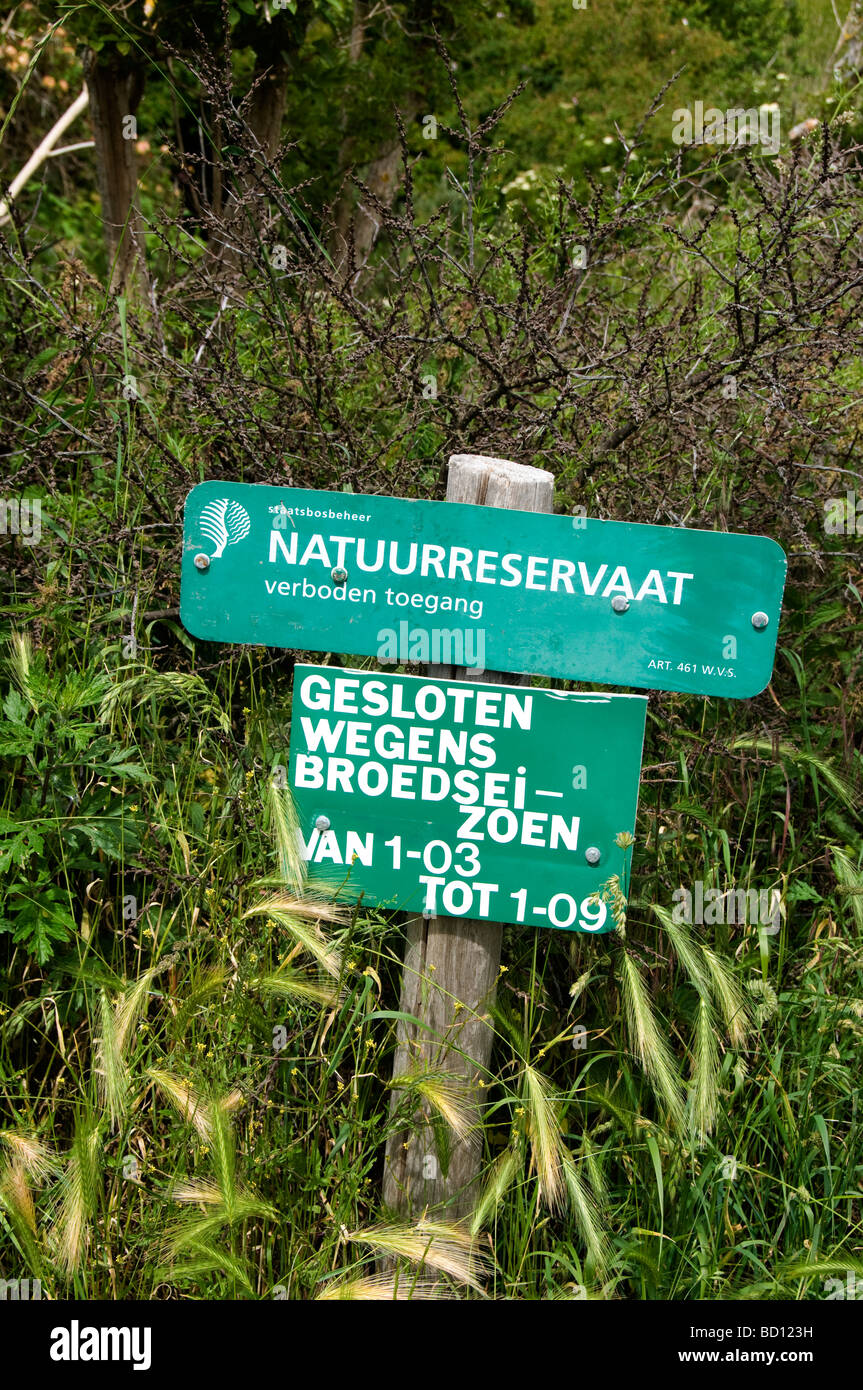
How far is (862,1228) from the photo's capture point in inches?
88.8

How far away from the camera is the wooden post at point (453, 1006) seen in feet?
6.97

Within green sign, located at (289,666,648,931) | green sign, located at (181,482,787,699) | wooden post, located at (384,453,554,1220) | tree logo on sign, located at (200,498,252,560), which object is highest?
tree logo on sign, located at (200,498,252,560)

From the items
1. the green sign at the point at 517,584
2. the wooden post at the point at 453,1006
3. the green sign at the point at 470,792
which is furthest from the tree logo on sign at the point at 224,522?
the wooden post at the point at 453,1006

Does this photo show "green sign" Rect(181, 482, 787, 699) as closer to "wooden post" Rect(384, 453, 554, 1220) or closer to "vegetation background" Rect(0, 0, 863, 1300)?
"wooden post" Rect(384, 453, 554, 1220)

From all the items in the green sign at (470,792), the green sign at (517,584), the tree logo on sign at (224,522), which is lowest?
the green sign at (470,792)

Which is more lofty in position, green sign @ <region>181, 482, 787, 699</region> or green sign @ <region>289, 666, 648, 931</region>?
green sign @ <region>181, 482, 787, 699</region>

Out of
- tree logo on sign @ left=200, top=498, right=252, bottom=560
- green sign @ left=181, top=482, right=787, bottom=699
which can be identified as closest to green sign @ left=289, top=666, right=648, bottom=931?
green sign @ left=181, top=482, right=787, bottom=699

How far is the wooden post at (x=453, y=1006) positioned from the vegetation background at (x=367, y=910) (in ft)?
0.14

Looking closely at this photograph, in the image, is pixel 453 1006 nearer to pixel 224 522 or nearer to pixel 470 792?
pixel 470 792

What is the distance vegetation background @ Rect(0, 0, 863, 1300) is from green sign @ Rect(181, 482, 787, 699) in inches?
16.8

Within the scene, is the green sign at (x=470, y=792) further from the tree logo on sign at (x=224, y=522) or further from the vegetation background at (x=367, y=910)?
the tree logo on sign at (x=224, y=522)

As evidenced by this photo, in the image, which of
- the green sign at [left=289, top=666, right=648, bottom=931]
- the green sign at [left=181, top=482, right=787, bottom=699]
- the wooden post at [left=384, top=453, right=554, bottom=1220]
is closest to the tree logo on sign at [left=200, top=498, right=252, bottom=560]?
the green sign at [left=181, top=482, right=787, bottom=699]

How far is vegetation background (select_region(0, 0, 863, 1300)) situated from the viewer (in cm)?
207

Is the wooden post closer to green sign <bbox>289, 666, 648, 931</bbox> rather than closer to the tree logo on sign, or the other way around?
green sign <bbox>289, 666, 648, 931</bbox>
